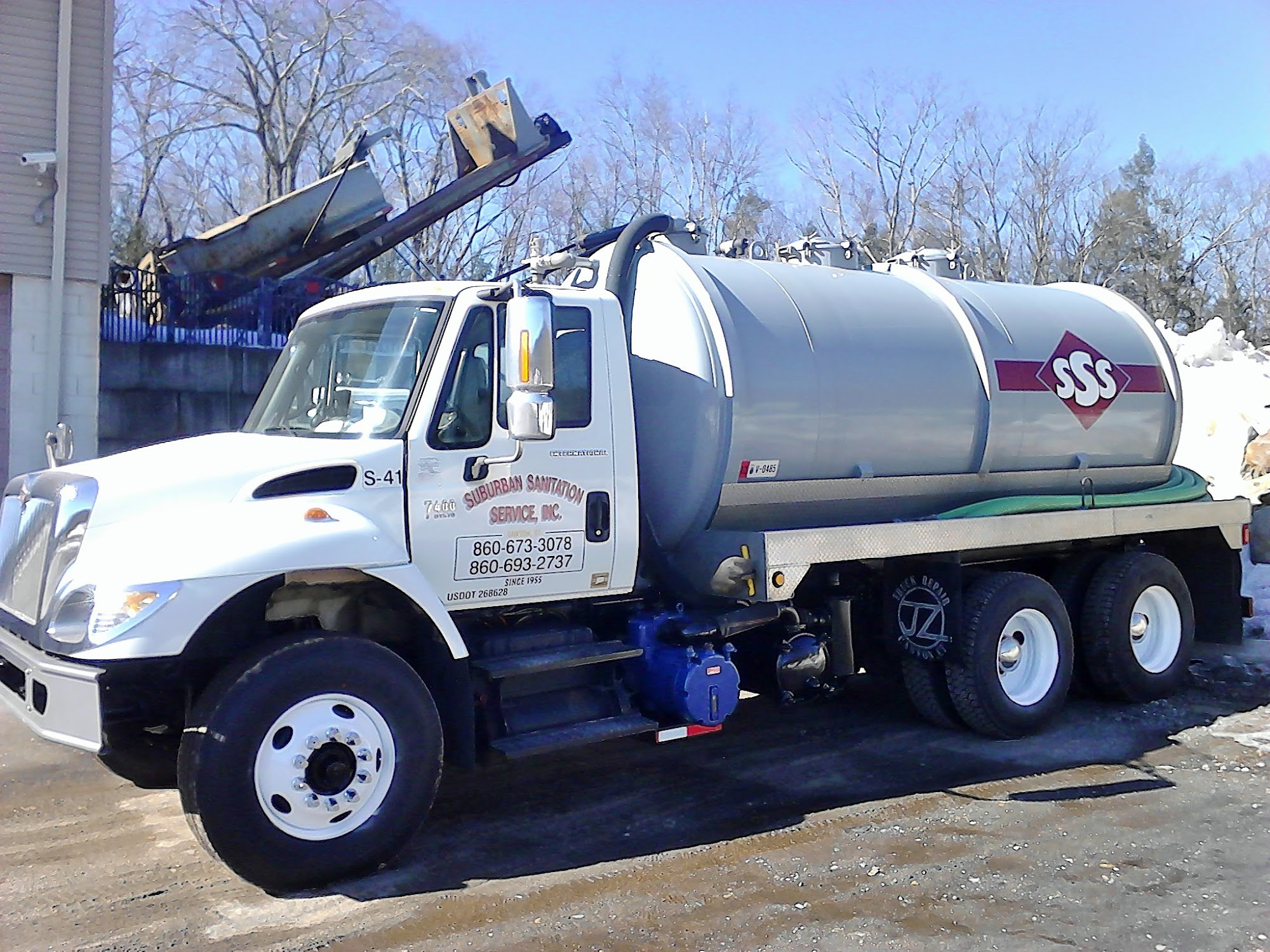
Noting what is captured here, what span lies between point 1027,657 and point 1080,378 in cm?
210

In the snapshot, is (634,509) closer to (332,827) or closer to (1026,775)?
(332,827)

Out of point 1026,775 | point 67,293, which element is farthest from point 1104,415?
point 67,293

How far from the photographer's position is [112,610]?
15.4ft

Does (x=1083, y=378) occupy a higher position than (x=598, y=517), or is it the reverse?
(x=1083, y=378)

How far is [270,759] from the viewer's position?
4.90m

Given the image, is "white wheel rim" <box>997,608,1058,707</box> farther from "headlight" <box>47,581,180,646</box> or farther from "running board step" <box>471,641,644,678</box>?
"headlight" <box>47,581,180,646</box>

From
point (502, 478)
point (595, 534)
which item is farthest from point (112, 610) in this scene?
point (595, 534)

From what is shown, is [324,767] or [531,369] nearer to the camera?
[324,767]

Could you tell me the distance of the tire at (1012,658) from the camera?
24.7ft

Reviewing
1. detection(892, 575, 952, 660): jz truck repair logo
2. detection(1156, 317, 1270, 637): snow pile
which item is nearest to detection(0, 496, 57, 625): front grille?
detection(892, 575, 952, 660): jz truck repair logo

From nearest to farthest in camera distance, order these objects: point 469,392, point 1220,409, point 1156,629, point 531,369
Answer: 1. point 531,369
2. point 469,392
3. point 1156,629
4. point 1220,409

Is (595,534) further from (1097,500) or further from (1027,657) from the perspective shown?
(1097,500)

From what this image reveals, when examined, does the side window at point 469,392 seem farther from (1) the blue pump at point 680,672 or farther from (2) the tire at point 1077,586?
(2) the tire at point 1077,586

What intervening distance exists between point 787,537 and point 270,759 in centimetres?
302
